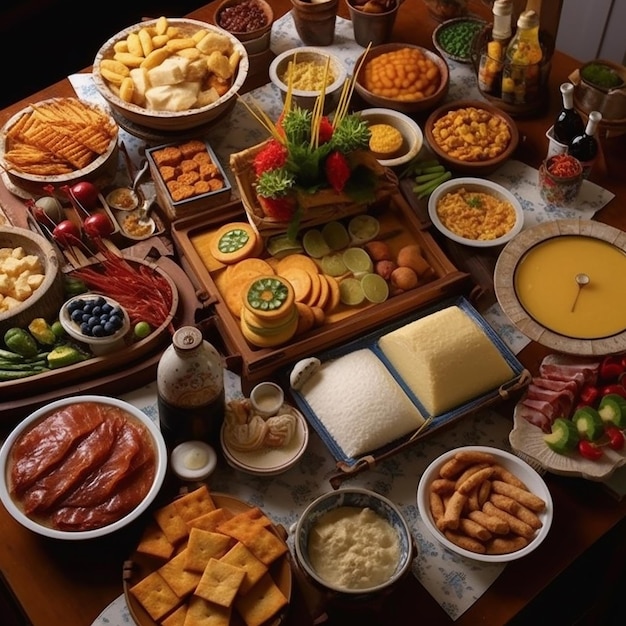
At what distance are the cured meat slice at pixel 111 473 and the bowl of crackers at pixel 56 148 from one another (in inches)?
40.7

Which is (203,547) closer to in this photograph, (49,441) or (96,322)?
(49,441)

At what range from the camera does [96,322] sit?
242cm

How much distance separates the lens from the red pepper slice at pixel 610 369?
94.0 inches

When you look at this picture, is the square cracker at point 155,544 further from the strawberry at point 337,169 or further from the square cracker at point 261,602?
the strawberry at point 337,169

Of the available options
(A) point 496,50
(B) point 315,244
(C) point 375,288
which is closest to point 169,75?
(B) point 315,244

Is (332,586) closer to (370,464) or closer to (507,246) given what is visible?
(370,464)

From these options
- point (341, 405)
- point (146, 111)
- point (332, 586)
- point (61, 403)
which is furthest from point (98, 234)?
point (332, 586)

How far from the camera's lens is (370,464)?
2.24 m

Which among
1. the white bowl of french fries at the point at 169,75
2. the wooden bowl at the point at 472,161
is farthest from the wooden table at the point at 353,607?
the white bowl of french fries at the point at 169,75

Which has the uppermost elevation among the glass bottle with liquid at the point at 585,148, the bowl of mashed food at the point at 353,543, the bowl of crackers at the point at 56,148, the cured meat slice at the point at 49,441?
the glass bottle with liquid at the point at 585,148

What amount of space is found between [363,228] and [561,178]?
2.31ft

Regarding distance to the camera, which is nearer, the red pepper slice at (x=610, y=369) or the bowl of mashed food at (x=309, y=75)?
the red pepper slice at (x=610, y=369)

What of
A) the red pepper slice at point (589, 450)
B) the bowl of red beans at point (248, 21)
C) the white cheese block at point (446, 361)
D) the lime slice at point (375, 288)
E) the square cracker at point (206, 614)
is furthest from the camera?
the bowl of red beans at point (248, 21)

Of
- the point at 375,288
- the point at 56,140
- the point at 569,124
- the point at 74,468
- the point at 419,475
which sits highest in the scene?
the point at 569,124
